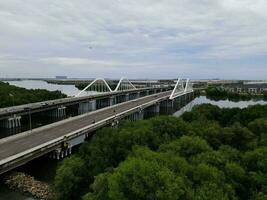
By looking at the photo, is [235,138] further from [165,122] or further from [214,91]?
[214,91]

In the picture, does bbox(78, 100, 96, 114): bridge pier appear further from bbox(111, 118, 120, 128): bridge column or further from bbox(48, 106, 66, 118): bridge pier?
bbox(111, 118, 120, 128): bridge column

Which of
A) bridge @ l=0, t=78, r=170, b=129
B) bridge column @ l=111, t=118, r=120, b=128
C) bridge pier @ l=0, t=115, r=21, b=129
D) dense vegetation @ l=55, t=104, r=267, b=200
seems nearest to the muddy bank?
dense vegetation @ l=55, t=104, r=267, b=200

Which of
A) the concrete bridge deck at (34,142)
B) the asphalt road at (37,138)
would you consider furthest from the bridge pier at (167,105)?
the concrete bridge deck at (34,142)

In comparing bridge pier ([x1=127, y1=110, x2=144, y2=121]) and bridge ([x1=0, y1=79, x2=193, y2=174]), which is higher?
bridge ([x1=0, y1=79, x2=193, y2=174])

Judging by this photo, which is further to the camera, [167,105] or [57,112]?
[167,105]

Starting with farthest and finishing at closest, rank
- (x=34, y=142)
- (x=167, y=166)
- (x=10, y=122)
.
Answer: (x=10, y=122) < (x=34, y=142) < (x=167, y=166)

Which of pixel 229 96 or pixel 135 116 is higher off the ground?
pixel 229 96

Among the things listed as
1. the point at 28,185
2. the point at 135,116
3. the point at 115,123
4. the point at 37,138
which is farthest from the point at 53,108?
the point at 28,185

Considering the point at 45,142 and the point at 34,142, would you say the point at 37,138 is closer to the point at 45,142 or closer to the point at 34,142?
the point at 34,142

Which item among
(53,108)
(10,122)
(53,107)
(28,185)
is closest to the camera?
(28,185)
